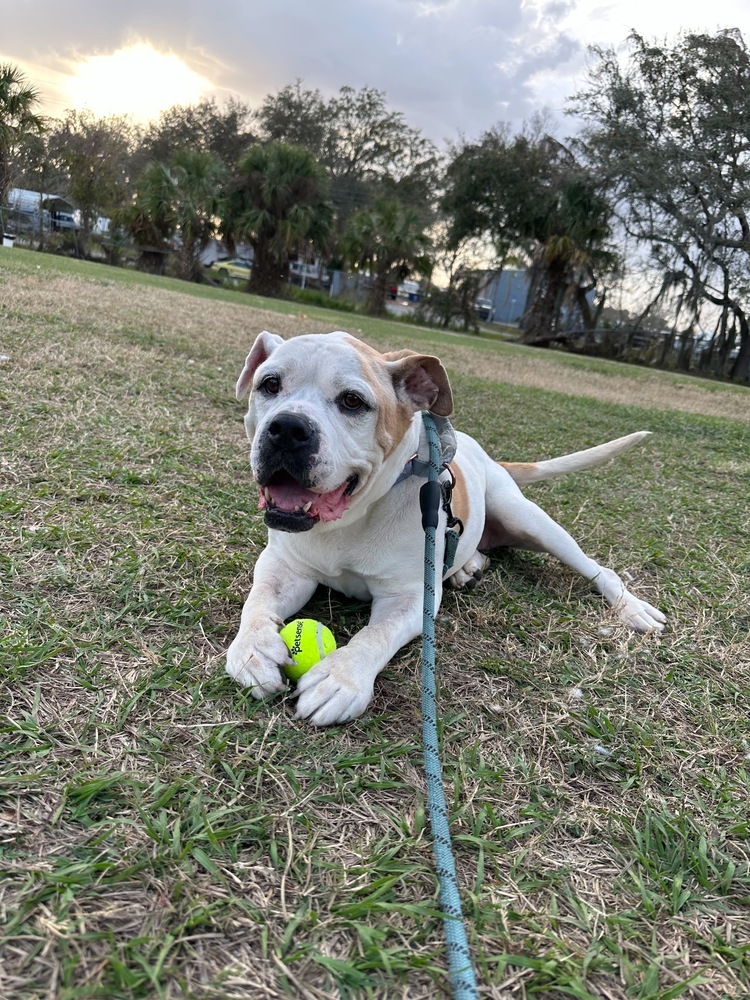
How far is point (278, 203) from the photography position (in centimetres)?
3125

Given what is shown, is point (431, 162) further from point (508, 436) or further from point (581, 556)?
point (581, 556)

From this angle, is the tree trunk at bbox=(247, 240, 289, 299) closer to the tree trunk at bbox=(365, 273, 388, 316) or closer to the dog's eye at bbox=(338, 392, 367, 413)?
the tree trunk at bbox=(365, 273, 388, 316)

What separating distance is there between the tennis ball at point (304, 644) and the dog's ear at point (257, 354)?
3.60 feet

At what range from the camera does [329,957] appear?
123 cm

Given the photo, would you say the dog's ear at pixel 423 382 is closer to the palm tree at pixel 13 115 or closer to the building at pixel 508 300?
the palm tree at pixel 13 115

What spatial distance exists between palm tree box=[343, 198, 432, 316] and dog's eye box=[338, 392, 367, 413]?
103 ft

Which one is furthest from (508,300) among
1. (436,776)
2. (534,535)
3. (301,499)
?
(436,776)

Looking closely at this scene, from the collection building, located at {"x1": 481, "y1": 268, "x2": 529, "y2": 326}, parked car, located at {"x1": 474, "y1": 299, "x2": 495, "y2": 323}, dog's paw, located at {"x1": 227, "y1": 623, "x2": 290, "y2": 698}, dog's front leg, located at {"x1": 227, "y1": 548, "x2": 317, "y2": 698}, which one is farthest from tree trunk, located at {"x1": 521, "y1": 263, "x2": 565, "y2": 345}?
dog's paw, located at {"x1": 227, "y1": 623, "x2": 290, "y2": 698}

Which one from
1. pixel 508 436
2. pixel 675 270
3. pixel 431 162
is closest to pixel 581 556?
pixel 508 436

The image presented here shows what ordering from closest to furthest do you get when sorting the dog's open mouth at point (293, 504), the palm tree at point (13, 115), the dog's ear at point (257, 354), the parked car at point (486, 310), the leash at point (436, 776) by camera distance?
the leash at point (436, 776), the dog's open mouth at point (293, 504), the dog's ear at point (257, 354), the palm tree at point (13, 115), the parked car at point (486, 310)

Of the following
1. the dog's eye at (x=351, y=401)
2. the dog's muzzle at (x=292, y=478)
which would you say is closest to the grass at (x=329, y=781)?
the dog's muzzle at (x=292, y=478)

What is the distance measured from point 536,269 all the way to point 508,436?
28.8 m

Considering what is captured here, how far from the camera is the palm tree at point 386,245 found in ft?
103

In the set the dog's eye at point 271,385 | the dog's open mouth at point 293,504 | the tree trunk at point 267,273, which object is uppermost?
the tree trunk at point 267,273
